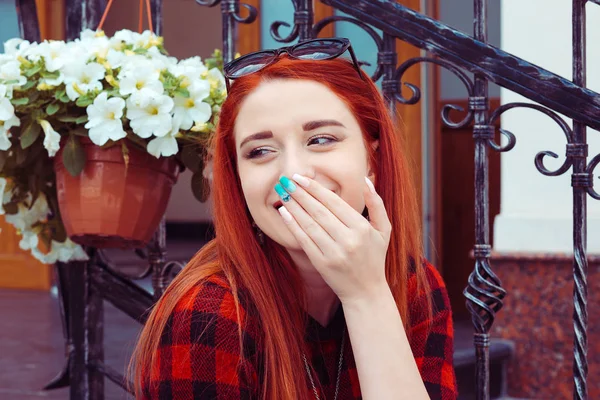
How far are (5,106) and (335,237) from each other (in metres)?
0.91

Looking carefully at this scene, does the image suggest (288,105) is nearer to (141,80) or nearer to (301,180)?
(301,180)

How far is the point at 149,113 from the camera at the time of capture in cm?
171

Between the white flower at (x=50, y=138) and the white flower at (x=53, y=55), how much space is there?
0.12 m

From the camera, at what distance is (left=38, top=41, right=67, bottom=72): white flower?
1.76 m

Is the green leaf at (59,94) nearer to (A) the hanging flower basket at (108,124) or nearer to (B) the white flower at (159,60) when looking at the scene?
(A) the hanging flower basket at (108,124)

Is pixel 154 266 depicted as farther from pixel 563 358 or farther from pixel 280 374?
pixel 563 358

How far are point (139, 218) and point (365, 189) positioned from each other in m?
0.75

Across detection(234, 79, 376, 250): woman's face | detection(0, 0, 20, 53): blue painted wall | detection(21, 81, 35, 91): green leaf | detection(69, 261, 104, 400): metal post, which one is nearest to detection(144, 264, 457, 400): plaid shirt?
detection(234, 79, 376, 250): woman's face

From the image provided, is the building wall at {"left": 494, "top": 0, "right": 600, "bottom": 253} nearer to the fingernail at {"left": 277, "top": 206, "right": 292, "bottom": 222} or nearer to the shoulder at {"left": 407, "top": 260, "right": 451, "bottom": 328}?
the shoulder at {"left": 407, "top": 260, "right": 451, "bottom": 328}

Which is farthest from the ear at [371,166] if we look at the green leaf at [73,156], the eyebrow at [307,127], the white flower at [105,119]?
the green leaf at [73,156]

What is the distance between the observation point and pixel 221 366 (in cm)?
121

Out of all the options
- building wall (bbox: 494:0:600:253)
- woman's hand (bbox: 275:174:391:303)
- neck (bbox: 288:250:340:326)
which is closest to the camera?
woman's hand (bbox: 275:174:391:303)

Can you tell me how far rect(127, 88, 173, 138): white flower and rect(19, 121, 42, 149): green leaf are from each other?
22 centimetres

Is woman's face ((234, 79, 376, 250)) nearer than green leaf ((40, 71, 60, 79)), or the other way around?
woman's face ((234, 79, 376, 250))
